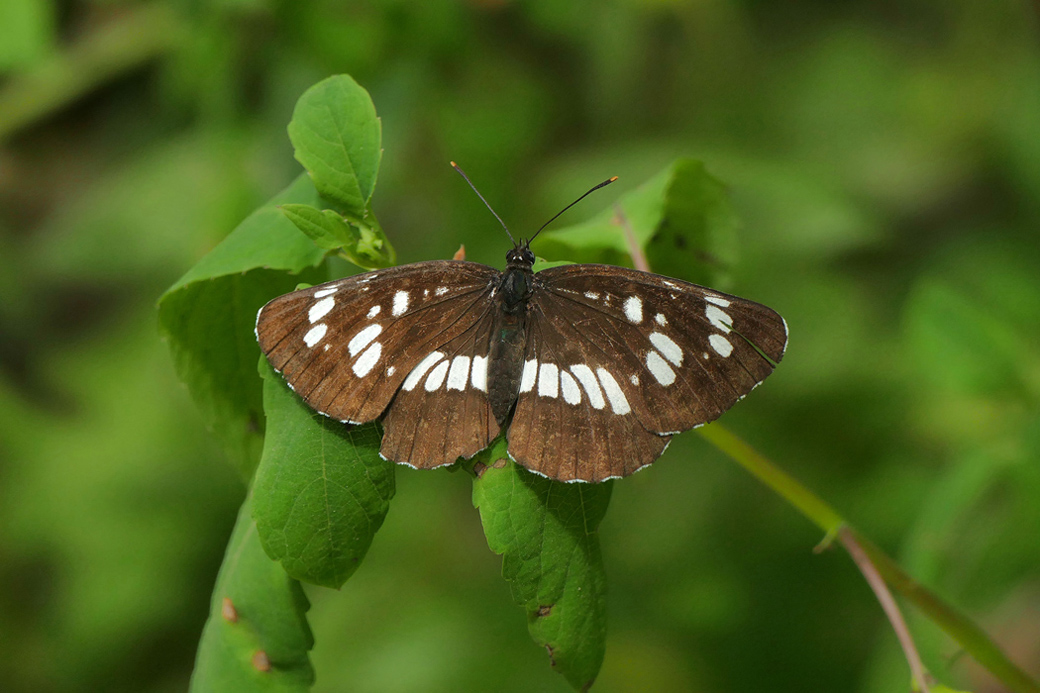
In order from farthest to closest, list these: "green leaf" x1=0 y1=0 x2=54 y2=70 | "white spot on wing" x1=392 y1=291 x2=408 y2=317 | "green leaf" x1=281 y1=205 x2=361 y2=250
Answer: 1. "green leaf" x1=0 y1=0 x2=54 y2=70
2. "white spot on wing" x1=392 y1=291 x2=408 y2=317
3. "green leaf" x1=281 y1=205 x2=361 y2=250

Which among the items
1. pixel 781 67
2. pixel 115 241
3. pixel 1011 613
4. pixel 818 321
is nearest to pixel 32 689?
pixel 115 241

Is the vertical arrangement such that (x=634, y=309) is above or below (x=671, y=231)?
above

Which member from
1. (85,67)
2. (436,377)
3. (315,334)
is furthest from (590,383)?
(85,67)

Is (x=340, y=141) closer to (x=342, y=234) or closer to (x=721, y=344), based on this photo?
(x=342, y=234)

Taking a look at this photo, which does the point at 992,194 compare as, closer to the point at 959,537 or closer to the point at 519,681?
the point at 959,537

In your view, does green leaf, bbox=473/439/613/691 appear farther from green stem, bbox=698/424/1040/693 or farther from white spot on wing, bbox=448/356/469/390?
green stem, bbox=698/424/1040/693

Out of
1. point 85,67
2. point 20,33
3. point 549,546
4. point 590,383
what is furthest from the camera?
point 85,67

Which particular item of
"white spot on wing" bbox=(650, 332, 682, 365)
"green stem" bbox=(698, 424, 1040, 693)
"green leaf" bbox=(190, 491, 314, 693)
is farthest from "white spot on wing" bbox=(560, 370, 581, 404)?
Result: "green leaf" bbox=(190, 491, 314, 693)
